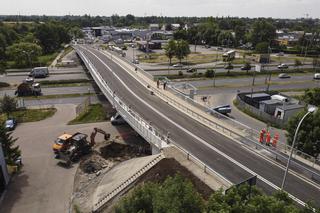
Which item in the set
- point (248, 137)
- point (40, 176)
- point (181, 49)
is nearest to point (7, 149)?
point (40, 176)

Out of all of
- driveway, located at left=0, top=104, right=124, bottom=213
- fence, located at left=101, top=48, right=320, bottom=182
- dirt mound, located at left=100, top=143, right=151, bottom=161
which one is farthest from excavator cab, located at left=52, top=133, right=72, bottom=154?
fence, located at left=101, top=48, right=320, bottom=182

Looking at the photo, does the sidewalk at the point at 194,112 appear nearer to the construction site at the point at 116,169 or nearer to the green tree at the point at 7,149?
the construction site at the point at 116,169

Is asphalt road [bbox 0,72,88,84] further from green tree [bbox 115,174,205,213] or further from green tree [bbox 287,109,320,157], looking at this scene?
green tree [bbox 115,174,205,213]

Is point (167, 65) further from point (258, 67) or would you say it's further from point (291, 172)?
point (291, 172)

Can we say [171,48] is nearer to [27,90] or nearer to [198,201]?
[27,90]

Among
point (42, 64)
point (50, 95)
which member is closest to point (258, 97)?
point (50, 95)
